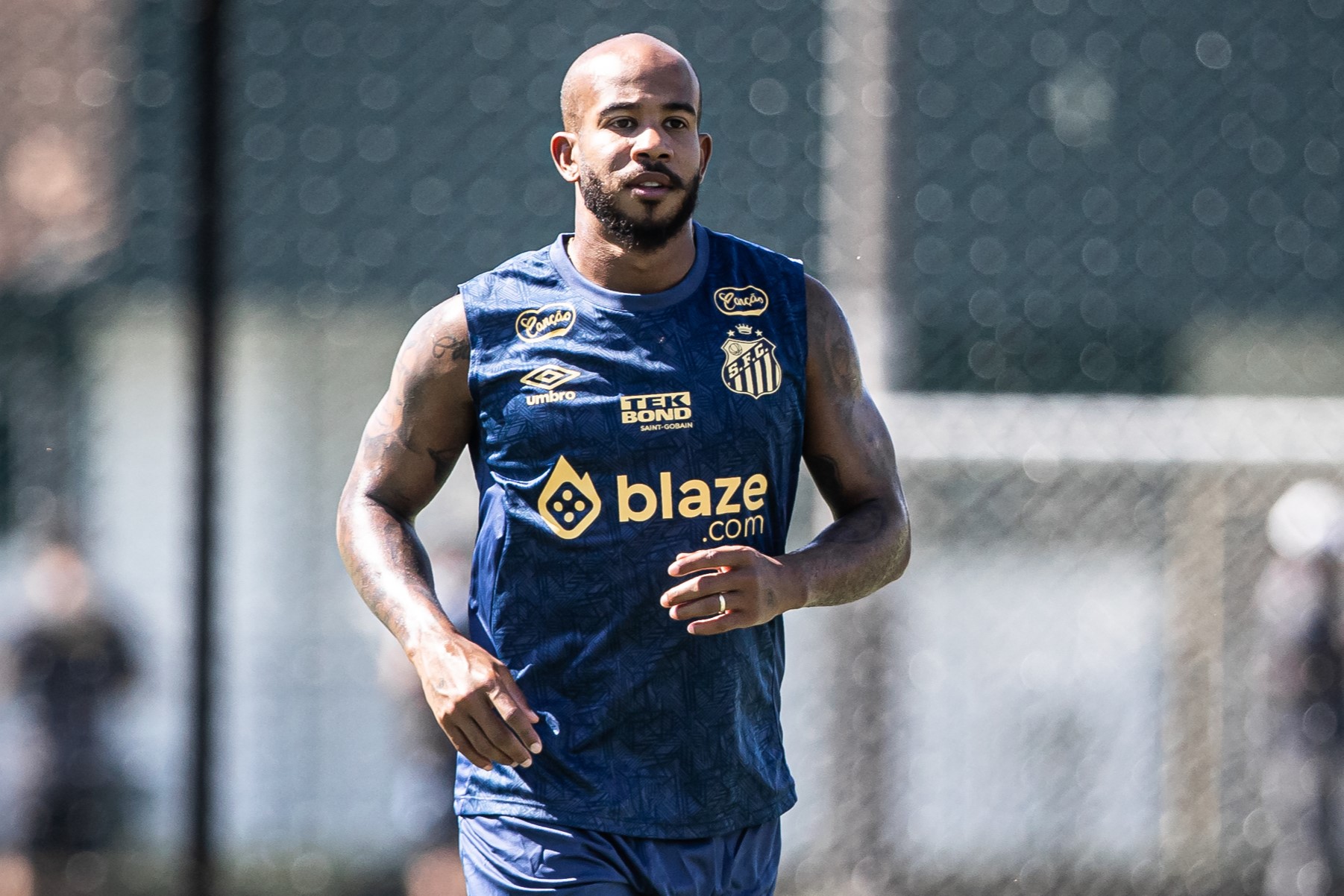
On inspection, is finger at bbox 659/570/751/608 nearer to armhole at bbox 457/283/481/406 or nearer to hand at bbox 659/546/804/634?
hand at bbox 659/546/804/634

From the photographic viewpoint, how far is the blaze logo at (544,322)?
2420 mm

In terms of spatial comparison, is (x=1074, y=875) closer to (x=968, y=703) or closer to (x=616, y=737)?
(x=968, y=703)

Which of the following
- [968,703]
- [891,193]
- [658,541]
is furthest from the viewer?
[968,703]

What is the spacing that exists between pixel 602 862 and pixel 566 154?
1.19 m

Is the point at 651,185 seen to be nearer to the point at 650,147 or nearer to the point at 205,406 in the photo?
the point at 650,147

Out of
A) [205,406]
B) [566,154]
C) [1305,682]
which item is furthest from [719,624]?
[1305,682]

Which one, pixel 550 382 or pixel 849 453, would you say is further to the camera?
pixel 849 453

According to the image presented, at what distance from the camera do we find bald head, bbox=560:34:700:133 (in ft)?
7.73

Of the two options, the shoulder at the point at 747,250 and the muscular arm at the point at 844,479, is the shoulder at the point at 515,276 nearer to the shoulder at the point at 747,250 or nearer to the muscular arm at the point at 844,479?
the shoulder at the point at 747,250

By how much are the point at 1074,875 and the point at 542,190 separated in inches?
108

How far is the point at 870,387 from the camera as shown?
4.22 metres

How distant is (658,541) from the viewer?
2361mm

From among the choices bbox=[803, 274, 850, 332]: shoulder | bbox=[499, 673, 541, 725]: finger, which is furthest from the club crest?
bbox=[499, 673, 541, 725]: finger

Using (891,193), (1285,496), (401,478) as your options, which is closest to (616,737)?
(401,478)
